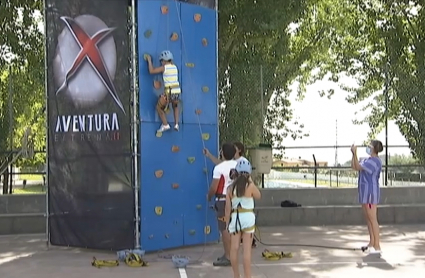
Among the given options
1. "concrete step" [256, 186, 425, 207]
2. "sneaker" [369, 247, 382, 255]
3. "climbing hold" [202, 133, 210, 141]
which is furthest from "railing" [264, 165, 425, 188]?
"sneaker" [369, 247, 382, 255]

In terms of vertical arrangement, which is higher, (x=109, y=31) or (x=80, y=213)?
(x=109, y=31)

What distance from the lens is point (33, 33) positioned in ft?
54.1

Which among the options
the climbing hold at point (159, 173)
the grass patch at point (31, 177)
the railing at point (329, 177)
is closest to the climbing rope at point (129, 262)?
the climbing hold at point (159, 173)

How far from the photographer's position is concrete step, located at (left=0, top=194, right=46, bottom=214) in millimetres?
14781

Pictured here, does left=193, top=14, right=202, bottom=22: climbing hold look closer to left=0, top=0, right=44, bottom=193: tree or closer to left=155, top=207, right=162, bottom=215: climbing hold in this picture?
left=155, top=207, right=162, bottom=215: climbing hold

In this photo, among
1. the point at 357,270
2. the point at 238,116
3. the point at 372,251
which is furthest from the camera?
the point at 238,116

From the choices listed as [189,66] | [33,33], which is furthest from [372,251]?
[33,33]

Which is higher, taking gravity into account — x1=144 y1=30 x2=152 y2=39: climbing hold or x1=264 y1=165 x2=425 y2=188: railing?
x1=144 y1=30 x2=152 y2=39: climbing hold

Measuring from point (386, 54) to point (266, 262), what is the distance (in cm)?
936

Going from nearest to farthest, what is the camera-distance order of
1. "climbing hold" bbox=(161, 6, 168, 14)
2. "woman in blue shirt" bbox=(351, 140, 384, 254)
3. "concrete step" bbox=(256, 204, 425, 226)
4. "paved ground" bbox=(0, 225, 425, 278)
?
1. "paved ground" bbox=(0, 225, 425, 278)
2. "woman in blue shirt" bbox=(351, 140, 384, 254)
3. "climbing hold" bbox=(161, 6, 168, 14)
4. "concrete step" bbox=(256, 204, 425, 226)

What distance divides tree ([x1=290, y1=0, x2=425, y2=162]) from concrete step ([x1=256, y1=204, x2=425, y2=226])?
211 cm

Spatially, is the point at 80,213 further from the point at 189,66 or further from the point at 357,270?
the point at 357,270

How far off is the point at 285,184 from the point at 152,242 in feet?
19.7

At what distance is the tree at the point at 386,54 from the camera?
16.7 metres
